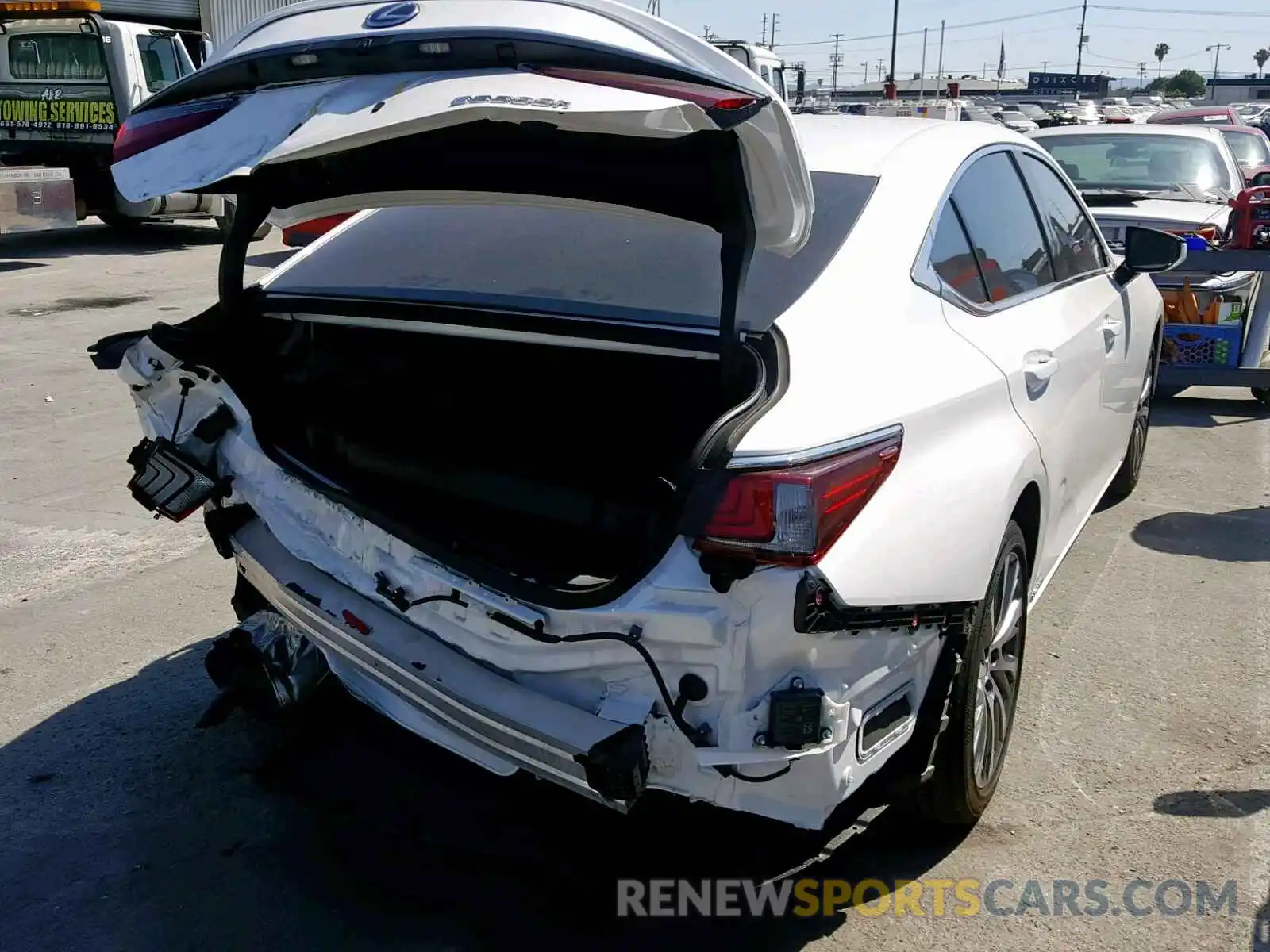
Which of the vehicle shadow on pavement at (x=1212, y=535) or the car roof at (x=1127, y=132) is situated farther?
the car roof at (x=1127, y=132)

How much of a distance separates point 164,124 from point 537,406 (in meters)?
1.18

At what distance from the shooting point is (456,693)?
2715mm

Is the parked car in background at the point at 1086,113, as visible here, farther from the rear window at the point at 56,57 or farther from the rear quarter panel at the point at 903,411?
the rear quarter panel at the point at 903,411

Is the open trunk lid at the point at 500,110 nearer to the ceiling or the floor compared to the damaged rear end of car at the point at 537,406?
nearer to the ceiling

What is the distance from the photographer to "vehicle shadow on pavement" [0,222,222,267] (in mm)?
16109

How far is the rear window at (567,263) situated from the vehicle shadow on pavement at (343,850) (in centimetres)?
114

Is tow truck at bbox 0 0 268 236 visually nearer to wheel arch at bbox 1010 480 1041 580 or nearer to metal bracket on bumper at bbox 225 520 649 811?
metal bracket on bumper at bbox 225 520 649 811

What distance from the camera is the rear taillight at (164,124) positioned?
9.25ft

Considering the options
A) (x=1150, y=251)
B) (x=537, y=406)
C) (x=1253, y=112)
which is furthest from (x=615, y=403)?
(x=1253, y=112)

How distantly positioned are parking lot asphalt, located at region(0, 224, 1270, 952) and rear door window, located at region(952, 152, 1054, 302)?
4.03 feet

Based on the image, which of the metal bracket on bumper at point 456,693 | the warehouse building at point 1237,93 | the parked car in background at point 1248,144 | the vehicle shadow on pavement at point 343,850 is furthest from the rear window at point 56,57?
the warehouse building at point 1237,93

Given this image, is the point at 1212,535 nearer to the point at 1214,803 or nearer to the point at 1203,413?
the point at 1214,803

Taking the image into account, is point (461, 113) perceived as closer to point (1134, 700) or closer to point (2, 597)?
point (1134, 700)

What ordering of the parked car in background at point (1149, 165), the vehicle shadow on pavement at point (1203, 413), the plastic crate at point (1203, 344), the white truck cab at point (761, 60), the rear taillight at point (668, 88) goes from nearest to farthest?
the rear taillight at point (668, 88), the plastic crate at point (1203, 344), the vehicle shadow on pavement at point (1203, 413), the parked car in background at point (1149, 165), the white truck cab at point (761, 60)
